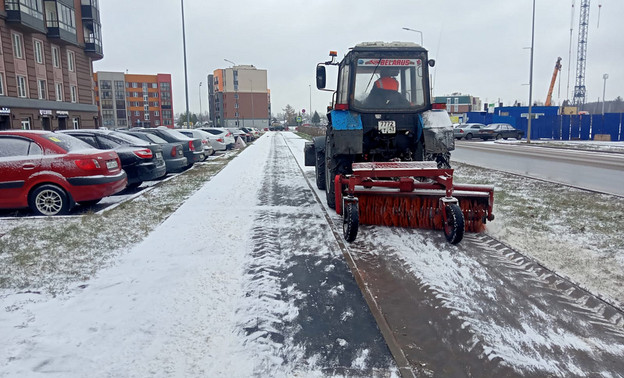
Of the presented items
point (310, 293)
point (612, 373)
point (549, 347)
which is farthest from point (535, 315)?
point (310, 293)

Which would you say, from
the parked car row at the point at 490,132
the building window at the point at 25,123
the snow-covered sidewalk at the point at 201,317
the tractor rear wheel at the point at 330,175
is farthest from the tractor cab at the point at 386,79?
the parked car row at the point at 490,132

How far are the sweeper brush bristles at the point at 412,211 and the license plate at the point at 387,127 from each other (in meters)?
1.34

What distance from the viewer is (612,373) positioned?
10.3 ft

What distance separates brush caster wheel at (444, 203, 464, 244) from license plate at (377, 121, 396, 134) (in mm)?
1979

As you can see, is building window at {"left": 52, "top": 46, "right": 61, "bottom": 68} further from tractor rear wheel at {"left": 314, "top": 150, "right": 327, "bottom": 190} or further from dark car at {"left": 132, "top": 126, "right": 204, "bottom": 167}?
tractor rear wheel at {"left": 314, "top": 150, "right": 327, "bottom": 190}

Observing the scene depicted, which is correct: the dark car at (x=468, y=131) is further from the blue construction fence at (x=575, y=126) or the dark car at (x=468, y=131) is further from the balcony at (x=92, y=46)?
the balcony at (x=92, y=46)

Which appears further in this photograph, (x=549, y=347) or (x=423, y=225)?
(x=423, y=225)

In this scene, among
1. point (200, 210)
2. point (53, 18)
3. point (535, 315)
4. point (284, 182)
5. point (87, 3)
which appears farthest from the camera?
point (87, 3)

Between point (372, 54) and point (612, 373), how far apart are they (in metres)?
6.04

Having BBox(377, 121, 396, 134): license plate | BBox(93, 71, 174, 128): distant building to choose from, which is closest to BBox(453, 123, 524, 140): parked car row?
BBox(377, 121, 396, 134): license plate

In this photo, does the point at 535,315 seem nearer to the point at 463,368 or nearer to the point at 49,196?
the point at 463,368

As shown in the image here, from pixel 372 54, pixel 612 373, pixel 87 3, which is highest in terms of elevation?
pixel 87 3

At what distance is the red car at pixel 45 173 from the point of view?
7.91 m

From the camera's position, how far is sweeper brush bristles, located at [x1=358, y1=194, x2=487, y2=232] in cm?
667
